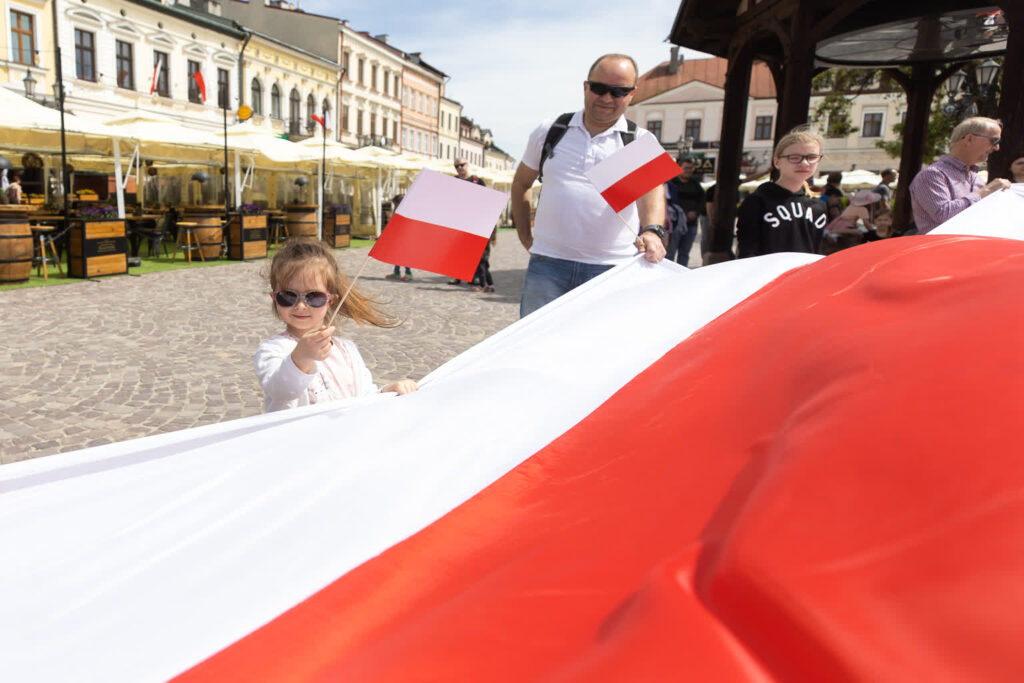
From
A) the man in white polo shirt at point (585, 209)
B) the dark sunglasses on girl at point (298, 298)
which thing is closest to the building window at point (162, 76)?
the man in white polo shirt at point (585, 209)

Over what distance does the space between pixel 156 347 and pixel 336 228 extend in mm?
13028

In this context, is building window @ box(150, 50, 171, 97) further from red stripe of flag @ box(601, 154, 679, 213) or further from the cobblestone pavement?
red stripe of flag @ box(601, 154, 679, 213)

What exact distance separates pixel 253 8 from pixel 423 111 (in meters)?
18.0

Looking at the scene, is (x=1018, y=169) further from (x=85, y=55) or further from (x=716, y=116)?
(x=716, y=116)

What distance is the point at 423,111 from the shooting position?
63438mm

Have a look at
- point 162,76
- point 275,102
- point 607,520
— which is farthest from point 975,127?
point 275,102

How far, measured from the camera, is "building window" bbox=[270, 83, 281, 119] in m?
38.8

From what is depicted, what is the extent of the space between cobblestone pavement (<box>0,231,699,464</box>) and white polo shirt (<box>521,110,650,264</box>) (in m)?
1.33

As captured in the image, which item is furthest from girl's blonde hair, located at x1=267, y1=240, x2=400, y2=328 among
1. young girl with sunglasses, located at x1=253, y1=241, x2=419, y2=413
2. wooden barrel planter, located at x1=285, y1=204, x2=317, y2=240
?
wooden barrel planter, located at x1=285, y1=204, x2=317, y2=240

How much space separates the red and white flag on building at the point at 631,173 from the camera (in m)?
3.03

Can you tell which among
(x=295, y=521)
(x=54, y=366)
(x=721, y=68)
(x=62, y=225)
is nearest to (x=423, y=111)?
(x=721, y=68)

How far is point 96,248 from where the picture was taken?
A: 35.7 ft

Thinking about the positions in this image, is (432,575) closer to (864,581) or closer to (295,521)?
(295,521)

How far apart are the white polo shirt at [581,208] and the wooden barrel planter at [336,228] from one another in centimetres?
1612
